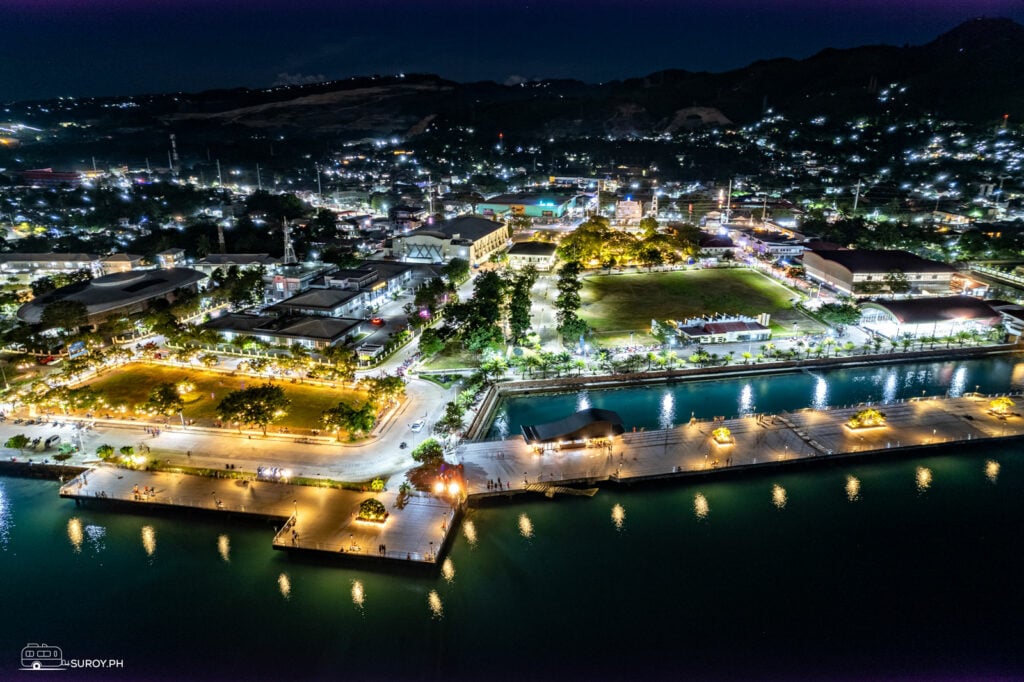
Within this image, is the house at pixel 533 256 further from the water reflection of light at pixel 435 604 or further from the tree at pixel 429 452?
the water reflection of light at pixel 435 604

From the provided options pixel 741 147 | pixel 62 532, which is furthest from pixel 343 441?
pixel 741 147

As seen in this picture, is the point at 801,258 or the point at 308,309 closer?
the point at 308,309

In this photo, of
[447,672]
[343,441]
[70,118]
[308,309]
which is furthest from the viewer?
[70,118]

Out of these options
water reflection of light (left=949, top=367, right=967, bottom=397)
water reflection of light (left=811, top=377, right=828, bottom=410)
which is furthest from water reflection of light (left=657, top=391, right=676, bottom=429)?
water reflection of light (left=949, top=367, right=967, bottom=397)

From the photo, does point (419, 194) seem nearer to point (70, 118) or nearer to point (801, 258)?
point (801, 258)

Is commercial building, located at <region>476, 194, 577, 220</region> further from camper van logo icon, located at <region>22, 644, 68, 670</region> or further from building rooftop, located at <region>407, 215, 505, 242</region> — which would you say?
camper van logo icon, located at <region>22, 644, 68, 670</region>
